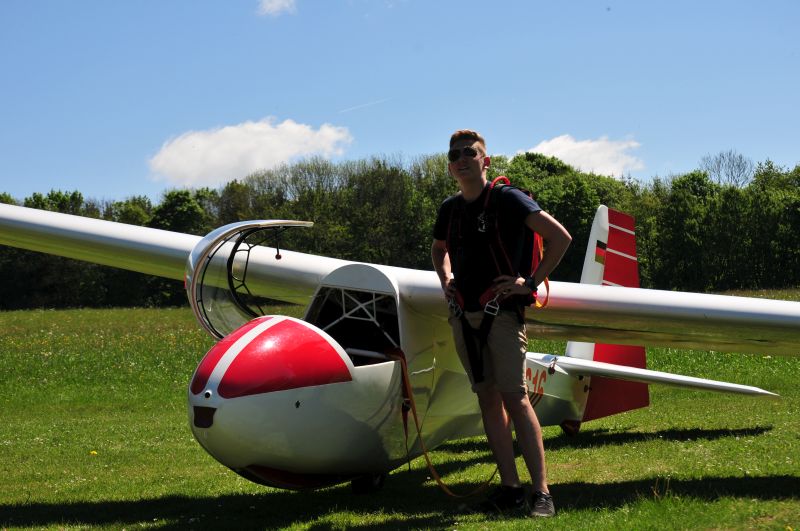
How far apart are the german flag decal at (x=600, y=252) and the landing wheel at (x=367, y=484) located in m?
4.35

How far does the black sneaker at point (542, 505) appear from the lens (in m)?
5.16

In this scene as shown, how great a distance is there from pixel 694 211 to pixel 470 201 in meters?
46.2

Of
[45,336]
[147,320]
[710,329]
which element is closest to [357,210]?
[147,320]

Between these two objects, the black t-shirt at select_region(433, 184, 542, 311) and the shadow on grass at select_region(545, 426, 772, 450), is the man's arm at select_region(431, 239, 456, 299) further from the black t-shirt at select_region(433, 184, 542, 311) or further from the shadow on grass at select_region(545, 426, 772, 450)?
the shadow on grass at select_region(545, 426, 772, 450)

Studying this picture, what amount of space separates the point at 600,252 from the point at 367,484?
180 inches

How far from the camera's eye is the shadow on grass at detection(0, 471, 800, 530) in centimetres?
563

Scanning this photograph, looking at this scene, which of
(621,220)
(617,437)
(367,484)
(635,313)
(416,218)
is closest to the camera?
(635,313)

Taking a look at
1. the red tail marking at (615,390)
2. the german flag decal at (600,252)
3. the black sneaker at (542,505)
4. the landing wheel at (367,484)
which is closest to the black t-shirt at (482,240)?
the black sneaker at (542,505)

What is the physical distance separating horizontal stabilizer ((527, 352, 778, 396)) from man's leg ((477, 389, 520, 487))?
2.98 m

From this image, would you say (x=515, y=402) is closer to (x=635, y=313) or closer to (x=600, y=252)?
(x=635, y=313)

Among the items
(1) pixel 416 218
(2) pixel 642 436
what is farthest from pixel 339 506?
Answer: (1) pixel 416 218

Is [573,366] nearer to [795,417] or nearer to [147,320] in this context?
[795,417]

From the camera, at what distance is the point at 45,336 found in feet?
83.4

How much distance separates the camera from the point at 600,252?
9.65 m
